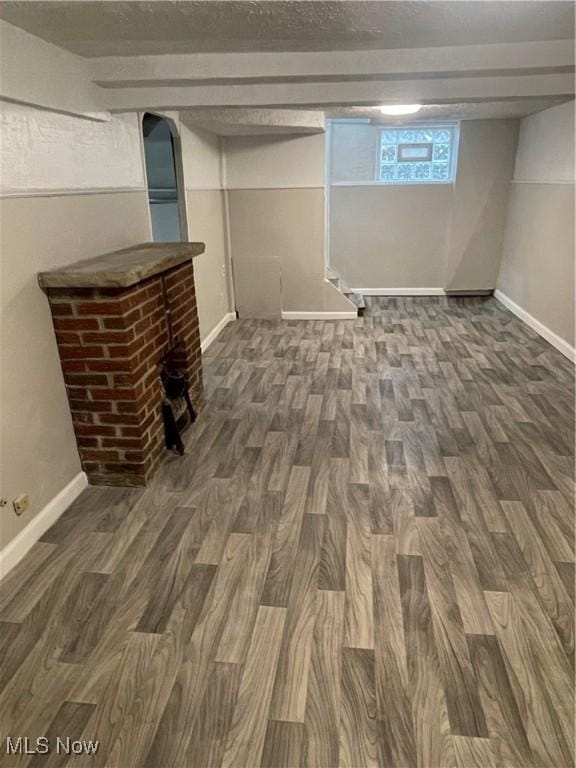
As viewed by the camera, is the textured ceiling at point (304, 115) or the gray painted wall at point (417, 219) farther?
the gray painted wall at point (417, 219)

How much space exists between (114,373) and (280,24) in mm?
1719

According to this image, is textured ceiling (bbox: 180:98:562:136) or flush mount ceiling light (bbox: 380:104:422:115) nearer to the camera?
textured ceiling (bbox: 180:98:562:136)

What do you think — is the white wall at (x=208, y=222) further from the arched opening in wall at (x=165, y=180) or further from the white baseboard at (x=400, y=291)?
the white baseboard at (x=400, y=291)

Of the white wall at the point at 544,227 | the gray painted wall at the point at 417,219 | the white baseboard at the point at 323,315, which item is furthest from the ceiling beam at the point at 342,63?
the gray painted wall at the point at 417,219

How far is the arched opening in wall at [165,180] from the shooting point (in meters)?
4.38

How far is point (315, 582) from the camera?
208 centimetres

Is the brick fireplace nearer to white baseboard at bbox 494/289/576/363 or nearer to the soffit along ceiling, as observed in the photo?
the soffit along ceiling

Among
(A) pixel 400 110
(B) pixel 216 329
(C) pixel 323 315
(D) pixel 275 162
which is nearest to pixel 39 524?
(B) pixel 216 329

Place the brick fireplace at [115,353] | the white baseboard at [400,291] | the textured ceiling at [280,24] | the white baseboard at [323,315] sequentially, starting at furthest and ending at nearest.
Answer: the white baseboard at [400,291], the white baseboard at [323,315], the brick fireplace at [115,353], the textured ceiling at [280,24]

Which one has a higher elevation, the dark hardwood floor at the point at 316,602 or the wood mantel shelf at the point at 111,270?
the wood mantel shelf at the point at 111,270

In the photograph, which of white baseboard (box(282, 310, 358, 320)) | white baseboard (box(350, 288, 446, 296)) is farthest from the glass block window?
white baseboard (box(282, 310, 358, 320))

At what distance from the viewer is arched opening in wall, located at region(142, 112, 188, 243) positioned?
4383 millimetres

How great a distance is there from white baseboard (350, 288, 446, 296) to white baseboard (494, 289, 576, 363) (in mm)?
779

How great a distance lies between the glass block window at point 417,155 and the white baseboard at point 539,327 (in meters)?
1.74
